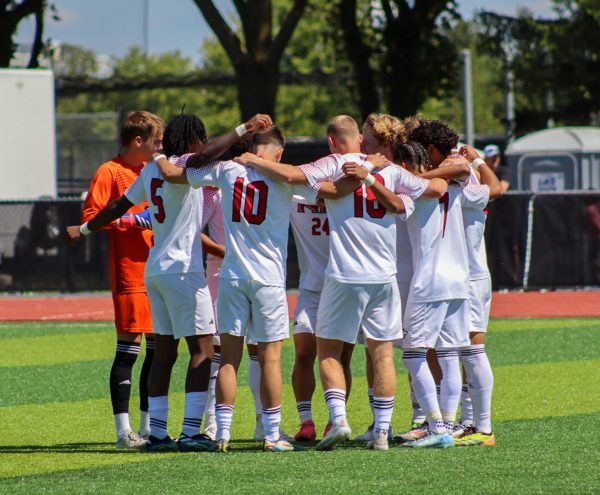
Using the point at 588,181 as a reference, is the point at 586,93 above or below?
above

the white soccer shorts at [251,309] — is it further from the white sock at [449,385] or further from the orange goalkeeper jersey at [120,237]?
the white sock at [449,385]

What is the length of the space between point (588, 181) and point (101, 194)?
20501mm

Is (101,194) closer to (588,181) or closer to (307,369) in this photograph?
(307,369)

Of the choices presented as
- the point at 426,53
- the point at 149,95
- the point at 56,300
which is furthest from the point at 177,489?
the point at 149,95

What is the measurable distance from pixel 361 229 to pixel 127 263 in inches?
62.4

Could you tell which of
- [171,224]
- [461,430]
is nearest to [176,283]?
[171,224]

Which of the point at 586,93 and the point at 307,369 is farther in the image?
the point at 586,93

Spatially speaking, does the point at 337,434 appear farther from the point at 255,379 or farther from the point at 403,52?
the point at 403,52

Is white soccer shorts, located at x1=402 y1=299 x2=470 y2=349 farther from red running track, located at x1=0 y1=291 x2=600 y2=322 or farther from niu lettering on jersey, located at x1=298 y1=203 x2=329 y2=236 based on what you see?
red running track, located at x1=0 y1=291 x2=600 y2=322

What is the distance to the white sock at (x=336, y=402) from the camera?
7.43 metres

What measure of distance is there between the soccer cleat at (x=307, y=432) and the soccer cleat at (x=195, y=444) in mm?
740

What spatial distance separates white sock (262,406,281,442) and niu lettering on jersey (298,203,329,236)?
1.20 metres

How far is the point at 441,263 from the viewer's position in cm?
765

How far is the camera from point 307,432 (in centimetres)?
803
